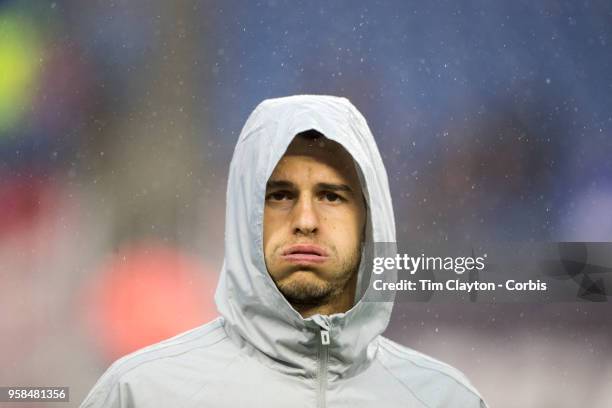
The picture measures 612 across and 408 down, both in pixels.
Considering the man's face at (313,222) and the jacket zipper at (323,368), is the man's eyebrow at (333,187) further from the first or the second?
the jacket zipper at (323,368)

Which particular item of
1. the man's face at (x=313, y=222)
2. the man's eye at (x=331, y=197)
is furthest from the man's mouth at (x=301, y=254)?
the man's eye at (x=331, y=197)

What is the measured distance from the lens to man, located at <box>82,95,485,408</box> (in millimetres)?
2098

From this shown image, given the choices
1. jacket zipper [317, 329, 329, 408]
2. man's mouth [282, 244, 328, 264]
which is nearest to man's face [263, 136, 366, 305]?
man's mouth [282, 244, 328, 264]

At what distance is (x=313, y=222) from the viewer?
213cm

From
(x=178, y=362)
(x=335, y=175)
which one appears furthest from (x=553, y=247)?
(x=178, y=362)

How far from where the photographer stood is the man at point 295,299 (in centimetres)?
210

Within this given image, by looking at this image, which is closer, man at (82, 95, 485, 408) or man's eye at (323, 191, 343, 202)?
man at (82, 95, 485, 408)

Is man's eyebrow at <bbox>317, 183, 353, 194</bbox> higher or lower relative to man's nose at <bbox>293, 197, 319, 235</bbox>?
higher

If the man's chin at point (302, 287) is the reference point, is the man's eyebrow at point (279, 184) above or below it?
above

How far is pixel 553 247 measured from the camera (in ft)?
9.69

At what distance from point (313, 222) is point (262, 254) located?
128 mm

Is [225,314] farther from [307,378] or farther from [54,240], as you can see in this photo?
[54,240]

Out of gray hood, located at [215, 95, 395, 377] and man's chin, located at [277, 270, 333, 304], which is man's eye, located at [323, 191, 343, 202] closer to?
gray hood, located at [215, 95, 395, 377]

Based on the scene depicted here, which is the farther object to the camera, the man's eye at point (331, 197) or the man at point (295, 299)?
the man's eye at point (331, 197)
